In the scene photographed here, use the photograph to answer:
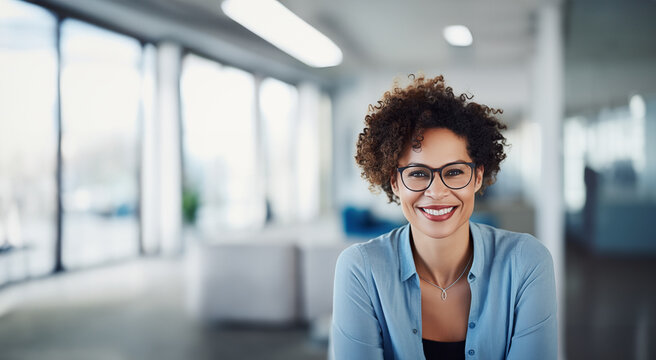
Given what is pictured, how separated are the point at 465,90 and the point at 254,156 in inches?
257

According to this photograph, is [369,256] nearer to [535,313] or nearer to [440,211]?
[440,211]

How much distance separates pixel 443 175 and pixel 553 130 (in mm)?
3013

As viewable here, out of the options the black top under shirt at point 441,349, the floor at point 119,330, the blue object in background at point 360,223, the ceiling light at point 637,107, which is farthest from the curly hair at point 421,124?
the ceiling light at point 637,107

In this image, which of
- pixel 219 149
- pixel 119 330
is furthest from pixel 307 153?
pixel 119 330

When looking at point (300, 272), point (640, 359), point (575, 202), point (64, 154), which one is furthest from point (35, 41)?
point (640, 359)

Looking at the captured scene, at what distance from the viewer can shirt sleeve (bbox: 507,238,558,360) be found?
906 mm

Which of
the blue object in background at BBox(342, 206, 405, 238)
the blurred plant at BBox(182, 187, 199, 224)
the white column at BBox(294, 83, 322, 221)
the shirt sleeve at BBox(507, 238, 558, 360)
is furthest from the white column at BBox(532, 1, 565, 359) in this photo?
the white column at BBox(294, 83, 322, 221)

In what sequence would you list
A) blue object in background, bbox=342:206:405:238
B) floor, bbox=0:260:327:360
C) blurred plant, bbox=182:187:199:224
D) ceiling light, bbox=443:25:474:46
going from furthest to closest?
blurred plant, bbox=182:187:199:224, ceiling light, bbox=443:25:474:46, blue object in background, bbox=342:206:405:238, floor, bbox=0:260:327:360

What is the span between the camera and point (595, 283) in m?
3.46

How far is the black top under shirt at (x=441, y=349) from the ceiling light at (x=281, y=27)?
10.6 ft

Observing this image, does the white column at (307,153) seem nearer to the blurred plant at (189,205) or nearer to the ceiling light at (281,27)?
the blurred plant at (189,205)

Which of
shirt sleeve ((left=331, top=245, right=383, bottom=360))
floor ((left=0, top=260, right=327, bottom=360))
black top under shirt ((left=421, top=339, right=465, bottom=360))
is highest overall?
shirt sleeve ((left=331, top=245, right=383, bottom=360))

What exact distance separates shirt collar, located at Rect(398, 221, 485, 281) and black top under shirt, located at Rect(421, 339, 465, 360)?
0.48 feet

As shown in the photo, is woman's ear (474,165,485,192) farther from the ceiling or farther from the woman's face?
the ceiling
